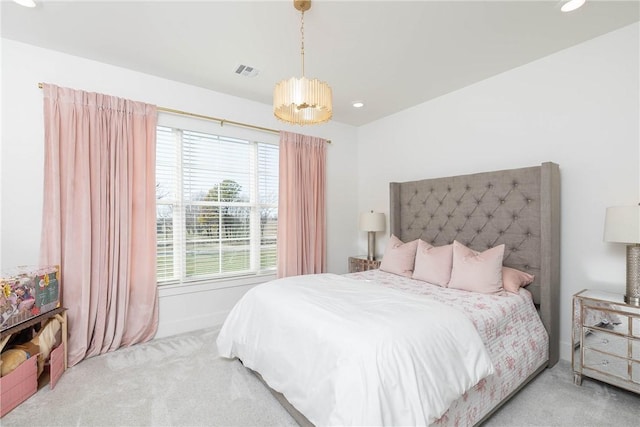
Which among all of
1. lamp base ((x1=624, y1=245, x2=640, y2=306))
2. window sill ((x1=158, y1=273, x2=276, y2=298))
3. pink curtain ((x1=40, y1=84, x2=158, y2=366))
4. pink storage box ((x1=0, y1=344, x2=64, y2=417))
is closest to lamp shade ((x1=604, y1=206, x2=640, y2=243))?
lamp base ((x1=624, y1=245, x2=640, y2=306))

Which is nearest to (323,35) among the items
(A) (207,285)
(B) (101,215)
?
(B) (101,215)

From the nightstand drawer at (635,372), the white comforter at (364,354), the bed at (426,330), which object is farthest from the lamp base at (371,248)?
the nightstand drawer at (635,372)

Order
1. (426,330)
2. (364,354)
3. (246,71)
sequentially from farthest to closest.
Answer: (246,71) < (426,330) < (364,354)

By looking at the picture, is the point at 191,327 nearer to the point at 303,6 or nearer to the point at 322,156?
the point at 322,156

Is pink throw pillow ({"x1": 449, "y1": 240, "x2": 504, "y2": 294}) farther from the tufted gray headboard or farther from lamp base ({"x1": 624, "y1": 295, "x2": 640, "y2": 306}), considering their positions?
lamp base ({"x1": 624, "y1": 295, "x2": 640, "y2": 306})

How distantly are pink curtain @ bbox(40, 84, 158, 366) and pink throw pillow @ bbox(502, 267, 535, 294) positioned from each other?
10.3ft

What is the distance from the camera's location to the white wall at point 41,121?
2281 millimetres

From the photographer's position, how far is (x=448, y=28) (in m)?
2.12

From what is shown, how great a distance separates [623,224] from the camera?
189 centimetres

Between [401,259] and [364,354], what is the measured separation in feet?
5.94

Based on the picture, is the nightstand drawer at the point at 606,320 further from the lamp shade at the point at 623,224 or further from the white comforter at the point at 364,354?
the white comforter at the point at 364,354

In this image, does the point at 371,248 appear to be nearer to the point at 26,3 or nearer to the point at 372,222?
the point at 372,222

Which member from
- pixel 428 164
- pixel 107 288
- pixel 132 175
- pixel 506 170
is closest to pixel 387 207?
pixel 428 164

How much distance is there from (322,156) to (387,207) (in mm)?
1132
